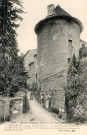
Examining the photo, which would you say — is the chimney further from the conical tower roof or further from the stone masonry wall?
the stone masonry wall

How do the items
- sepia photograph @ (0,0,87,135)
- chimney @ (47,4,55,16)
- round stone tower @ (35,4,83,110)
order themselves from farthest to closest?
1. chimney @ (47,4,55,16)
2. round stone tower @ (35,4,83,110)
3. sepia photograph @ (0,0,87,135)

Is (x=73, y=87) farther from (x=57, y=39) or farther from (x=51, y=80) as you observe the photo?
(x=57, y=39)

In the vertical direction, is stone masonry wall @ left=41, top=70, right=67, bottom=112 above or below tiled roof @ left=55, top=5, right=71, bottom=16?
below

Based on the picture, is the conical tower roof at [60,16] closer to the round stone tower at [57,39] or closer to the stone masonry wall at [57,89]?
the round stone tower at [57,39]


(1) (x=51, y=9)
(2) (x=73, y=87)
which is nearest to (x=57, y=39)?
(1) (x=51, y=9)

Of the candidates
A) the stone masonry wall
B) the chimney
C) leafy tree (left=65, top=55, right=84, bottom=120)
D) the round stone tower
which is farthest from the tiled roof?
leafy tree (left=65, top=55, right=84, bottom=120)

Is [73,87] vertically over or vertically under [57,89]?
over

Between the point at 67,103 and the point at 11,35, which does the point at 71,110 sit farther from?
the point at 11,35

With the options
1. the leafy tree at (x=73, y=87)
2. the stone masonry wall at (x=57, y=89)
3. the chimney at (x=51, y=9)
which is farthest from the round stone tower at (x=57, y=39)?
the leafy tree at (x=73, y=87)

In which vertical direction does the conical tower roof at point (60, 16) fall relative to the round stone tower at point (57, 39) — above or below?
above

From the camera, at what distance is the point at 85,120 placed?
28.2 feet

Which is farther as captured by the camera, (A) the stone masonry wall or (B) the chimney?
(B) the chimney

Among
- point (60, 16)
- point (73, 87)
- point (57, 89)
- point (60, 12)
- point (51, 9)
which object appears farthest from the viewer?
point (51, 9)

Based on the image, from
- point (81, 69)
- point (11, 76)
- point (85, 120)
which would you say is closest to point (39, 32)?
point (11, 76)
